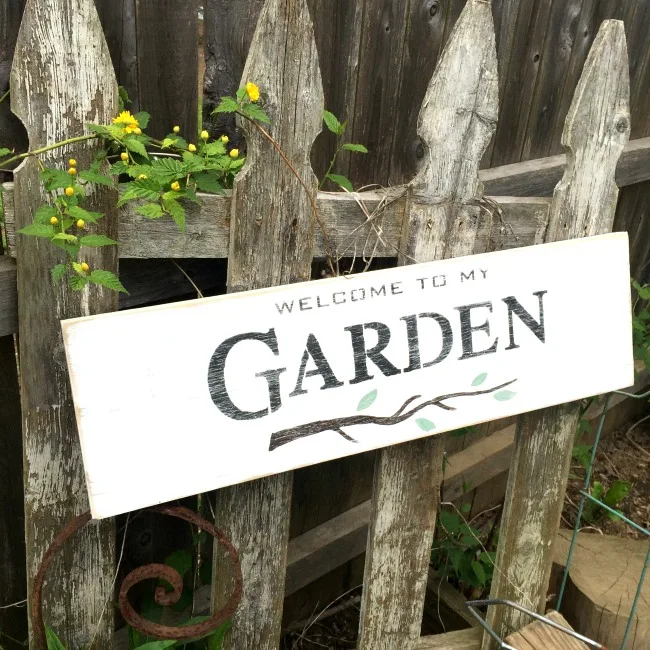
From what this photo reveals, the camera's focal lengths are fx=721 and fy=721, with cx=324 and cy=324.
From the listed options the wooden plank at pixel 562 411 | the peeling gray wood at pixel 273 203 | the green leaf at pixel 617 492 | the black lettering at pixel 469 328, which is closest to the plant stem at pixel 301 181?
the peeling gray wood at pixel 273 203

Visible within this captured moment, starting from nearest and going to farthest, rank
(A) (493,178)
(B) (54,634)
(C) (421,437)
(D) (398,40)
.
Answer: (B) (54,634) → (C) (421,437) → (D) (398,40) → (A) (493,178)

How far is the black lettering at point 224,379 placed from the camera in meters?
1.46

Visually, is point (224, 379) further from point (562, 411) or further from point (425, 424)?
point (562, 411)

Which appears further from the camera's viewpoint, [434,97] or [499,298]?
[499,298]

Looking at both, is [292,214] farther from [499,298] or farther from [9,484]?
[9,484]

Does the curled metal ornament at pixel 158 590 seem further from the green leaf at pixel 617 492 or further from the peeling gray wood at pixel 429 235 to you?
the green leaf at pixel 617 492

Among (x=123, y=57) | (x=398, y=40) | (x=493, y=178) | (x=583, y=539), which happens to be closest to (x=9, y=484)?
(x=123, y=57)

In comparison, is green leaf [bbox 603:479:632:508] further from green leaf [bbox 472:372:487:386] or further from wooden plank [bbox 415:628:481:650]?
green leaf [bbox 472:372:487:386]

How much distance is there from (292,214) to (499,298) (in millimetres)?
548

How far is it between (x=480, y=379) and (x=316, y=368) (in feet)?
1.46

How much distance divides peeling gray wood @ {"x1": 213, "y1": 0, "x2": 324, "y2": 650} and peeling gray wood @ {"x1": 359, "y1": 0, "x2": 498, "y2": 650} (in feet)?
0.89

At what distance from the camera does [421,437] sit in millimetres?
1743

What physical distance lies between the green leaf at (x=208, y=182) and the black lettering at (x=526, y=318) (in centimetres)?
74

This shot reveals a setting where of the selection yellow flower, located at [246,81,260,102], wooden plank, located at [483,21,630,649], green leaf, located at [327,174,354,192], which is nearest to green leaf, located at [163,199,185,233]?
yellow flower, located at [246,81,260,102]
